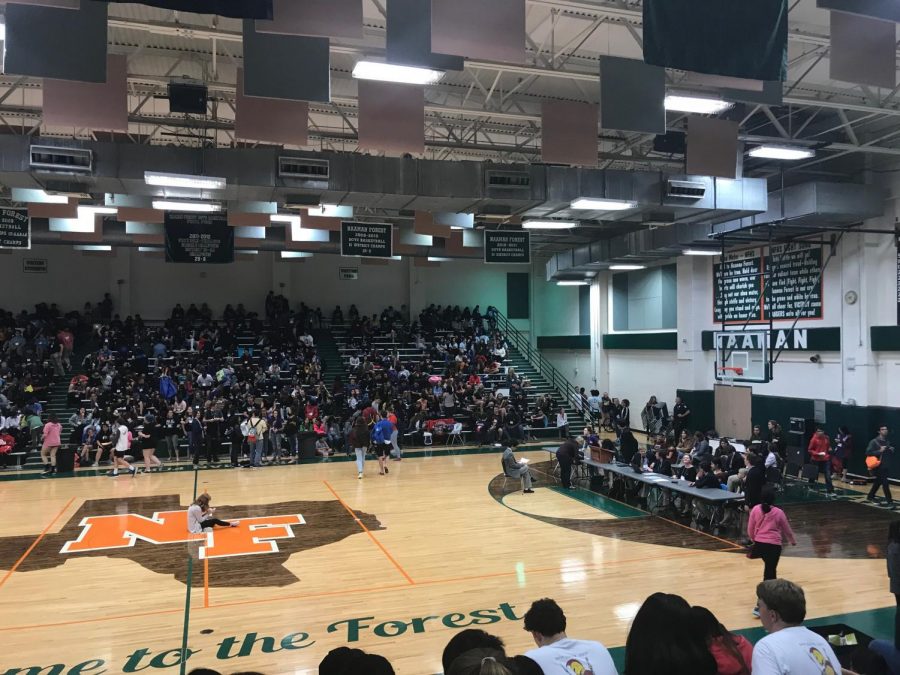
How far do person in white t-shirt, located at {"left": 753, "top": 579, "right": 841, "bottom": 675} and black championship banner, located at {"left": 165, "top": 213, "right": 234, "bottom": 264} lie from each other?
46.4 ft

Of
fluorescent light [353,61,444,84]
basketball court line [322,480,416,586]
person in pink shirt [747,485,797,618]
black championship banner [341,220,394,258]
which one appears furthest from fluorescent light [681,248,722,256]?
fluorescent light [353,61,444,84]

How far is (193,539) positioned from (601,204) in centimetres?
986

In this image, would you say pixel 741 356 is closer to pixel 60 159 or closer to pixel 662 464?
pixel 662 464

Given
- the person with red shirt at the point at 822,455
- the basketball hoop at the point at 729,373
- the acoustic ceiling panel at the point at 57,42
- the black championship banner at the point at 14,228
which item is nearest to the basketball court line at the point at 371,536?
the acoustic ceiling panel at the point at 57,42

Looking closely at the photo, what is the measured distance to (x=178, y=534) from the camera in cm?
1141

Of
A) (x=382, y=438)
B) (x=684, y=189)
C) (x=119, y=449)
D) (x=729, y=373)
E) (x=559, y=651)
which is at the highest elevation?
(x=684, y=189)

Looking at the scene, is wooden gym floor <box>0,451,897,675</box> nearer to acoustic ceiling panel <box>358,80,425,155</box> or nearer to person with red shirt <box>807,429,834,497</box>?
person with red shirt <box>807,429,834,497</box>

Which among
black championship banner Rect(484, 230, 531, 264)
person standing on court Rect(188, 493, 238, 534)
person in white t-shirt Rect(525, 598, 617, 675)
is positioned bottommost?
person standing on court Rect(188, 493, 238, 534)

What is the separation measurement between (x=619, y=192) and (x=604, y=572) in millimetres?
7751

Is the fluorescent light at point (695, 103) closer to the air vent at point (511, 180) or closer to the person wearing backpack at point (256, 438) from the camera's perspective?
the air vent at point (511, 180)

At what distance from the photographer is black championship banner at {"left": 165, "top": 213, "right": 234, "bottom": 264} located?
50.1 ft

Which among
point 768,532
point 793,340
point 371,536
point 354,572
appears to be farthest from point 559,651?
point 793,340

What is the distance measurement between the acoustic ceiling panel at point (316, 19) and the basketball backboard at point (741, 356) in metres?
12.9

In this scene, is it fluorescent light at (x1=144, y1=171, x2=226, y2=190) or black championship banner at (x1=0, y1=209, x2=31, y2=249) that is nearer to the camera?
fluorescent light at (x1=144, y1=171, x2=226, y2=190)
